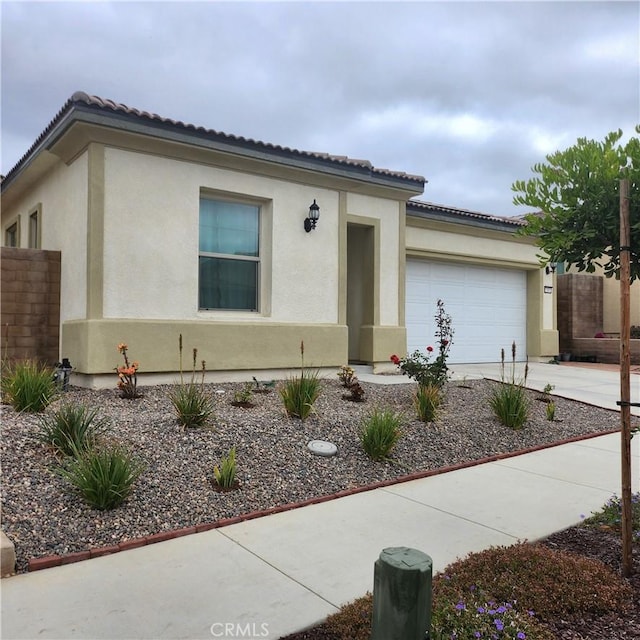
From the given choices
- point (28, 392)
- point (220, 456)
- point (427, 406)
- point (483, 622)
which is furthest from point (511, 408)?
point (28, 392)

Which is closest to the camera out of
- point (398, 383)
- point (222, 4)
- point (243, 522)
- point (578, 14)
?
point (243, 522)

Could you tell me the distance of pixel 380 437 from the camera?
5.83 meters

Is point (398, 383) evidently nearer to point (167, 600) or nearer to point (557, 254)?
point (557, 254)

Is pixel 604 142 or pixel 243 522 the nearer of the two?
pixel 604 142

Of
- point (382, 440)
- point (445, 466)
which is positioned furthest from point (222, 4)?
point (445, 466)

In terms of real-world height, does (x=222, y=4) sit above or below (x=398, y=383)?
above

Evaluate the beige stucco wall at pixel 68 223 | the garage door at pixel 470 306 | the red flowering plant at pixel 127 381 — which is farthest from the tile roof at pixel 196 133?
the red flowering plant at pixel 127 381

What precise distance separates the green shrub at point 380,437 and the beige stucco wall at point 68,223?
494 centimetres

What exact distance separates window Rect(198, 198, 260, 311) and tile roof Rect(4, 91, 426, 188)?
1080mm

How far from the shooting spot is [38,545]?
362 centimetres

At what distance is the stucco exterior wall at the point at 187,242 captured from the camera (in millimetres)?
8312

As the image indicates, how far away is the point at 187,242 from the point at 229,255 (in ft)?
2.89

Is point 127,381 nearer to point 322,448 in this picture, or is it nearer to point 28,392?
point 28,392

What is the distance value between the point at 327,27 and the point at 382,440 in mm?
6236
